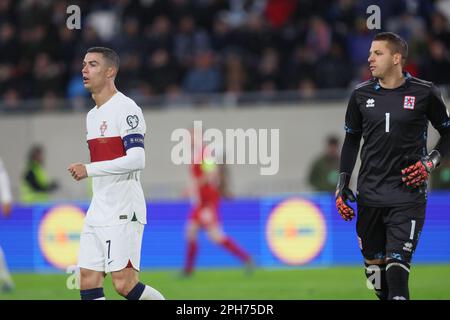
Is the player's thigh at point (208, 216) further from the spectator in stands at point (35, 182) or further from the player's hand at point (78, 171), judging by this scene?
the player's hand at point (78, 171)

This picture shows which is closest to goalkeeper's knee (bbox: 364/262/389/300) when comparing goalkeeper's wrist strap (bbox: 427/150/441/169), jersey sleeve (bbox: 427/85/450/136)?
goalkeeper's wrist strap (bbox: 427/150/441/169)

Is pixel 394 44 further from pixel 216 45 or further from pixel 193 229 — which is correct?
pixel 216 45

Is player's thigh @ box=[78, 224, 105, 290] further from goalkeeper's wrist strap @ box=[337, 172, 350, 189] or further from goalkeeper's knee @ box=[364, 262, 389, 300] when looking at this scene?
goalkeeper's knee @ box=[364, 262, 389, 300]

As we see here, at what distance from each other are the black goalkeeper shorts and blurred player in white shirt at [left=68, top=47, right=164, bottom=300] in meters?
1.86

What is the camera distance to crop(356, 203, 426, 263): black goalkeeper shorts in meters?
8.27

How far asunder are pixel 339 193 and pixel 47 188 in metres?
11.1

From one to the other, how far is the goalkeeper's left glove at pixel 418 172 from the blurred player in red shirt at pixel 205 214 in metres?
7.70

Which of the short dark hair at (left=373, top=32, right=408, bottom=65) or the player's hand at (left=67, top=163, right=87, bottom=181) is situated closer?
the player's hand at (left=67, top=163, right=87, bottom=181)

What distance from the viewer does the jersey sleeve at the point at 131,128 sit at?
837 cm

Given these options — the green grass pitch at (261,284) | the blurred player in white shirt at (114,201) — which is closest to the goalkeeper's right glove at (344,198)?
the blurred player in white shirt at (114,201)

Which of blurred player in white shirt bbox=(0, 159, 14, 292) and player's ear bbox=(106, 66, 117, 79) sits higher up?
player's ear bbox=(106, 66, 117, 79)

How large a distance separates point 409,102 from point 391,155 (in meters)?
0.47

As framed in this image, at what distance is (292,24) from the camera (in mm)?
20266
